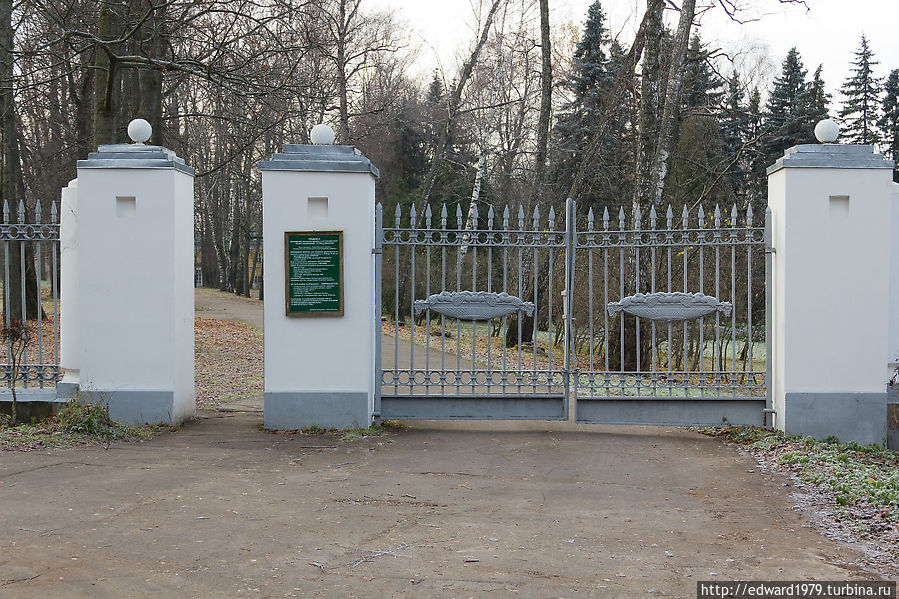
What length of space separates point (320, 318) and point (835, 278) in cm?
509

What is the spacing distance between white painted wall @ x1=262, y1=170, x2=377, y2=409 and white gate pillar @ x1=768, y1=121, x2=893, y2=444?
416 centimetres

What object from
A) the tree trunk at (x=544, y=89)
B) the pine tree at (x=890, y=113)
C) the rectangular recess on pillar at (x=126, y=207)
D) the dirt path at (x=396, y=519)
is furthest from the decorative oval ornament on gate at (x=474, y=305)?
the pine tree at (x=890, y=113)

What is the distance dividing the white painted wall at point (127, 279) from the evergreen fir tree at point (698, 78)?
911 centimetres

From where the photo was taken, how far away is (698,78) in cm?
2264

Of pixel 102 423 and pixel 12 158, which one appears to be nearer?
pixel 102 423

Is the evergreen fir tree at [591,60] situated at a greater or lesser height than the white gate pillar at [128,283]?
greater

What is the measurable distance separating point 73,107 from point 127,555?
63.8 ft

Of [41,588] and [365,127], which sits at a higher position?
[365,127]

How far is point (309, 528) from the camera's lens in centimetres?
548

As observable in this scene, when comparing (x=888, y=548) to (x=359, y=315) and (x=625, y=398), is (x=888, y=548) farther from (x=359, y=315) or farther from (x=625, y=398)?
(x=359, y=315)

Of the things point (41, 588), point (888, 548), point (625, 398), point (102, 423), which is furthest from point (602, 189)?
point (41, 588)

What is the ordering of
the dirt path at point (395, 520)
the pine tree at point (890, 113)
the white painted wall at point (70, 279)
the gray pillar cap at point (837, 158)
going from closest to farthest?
1. the dirt path at point (395, 520)
2. the gray pillar cap at point (837, 158)
3. the white painted wall at point (70, 279)
4. the pine tree at point (890, 113)

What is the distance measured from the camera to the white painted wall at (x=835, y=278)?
327 inches

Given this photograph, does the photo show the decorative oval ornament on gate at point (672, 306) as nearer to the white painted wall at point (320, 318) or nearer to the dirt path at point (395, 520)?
the dirt path at point (395, 520)
